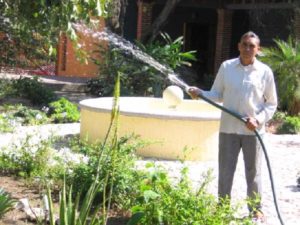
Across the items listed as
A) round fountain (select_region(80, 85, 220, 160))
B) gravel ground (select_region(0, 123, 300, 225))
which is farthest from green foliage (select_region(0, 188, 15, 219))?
round fountain (select_region(80, 85, 220, 160))

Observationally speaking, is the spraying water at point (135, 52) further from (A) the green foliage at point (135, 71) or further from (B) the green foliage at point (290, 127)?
(B) the green foliage at point (290, 127)

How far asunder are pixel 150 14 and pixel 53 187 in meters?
16.0

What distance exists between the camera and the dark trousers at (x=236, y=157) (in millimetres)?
5320

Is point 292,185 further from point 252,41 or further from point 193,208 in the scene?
point 193,208

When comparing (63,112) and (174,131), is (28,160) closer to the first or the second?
(174,131)

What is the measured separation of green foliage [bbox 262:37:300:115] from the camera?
1350 centimetres

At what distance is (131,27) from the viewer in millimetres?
22141

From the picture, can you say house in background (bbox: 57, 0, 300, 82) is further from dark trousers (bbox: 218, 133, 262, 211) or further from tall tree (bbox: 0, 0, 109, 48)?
tall tree (bbox: 0, 0, 109, 48)

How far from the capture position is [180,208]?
4.50 m

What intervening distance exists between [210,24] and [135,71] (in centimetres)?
835

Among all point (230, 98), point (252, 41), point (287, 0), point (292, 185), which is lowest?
point (292, 185)

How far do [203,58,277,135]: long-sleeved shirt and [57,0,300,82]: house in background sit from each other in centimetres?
1341

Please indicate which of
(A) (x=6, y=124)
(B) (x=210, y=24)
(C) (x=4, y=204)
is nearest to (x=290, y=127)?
(A) (x=6, y=124)

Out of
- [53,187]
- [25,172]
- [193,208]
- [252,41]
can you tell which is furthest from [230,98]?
[25,172]
